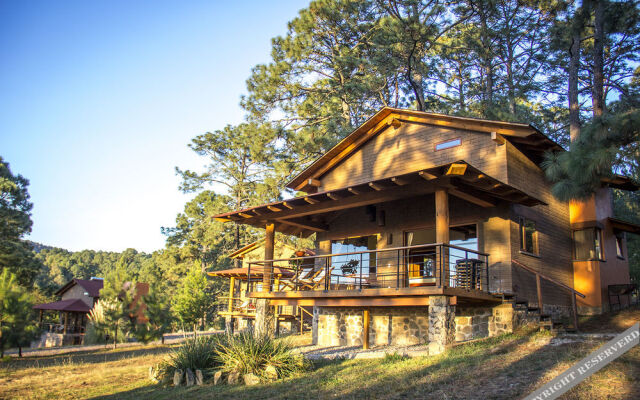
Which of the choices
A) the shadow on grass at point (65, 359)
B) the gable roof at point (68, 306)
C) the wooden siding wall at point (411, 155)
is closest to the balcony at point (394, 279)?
the wooden siding wall at point (411, 155)

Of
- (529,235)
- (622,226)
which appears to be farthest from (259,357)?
(622,226)

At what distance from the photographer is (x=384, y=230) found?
13.9 m

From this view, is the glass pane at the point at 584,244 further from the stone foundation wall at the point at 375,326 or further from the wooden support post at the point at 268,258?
the wooden support post at the point at 268,258

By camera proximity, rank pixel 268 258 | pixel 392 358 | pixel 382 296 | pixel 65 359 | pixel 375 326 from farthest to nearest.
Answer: pixel 65 359 < pixel 268 258 < pixel 375 326 < pixel 382 296 < pixel 392 358

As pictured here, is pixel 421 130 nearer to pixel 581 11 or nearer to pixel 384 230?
pixel 384 230

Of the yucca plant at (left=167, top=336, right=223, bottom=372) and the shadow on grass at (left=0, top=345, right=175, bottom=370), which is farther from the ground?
the yucca plant at (left=167, top=336, right=223, bottom=372)

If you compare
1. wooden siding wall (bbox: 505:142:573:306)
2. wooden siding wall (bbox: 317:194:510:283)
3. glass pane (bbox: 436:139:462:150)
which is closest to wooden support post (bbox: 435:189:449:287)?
wooden siding wall (bbox: 317:194:510:283)

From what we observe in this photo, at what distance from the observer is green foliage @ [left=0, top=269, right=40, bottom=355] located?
17203 millimetres

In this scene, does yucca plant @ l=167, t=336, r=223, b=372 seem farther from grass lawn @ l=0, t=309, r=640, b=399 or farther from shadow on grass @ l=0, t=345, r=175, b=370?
shadow on grass @ l=0, t=345, r=175, b=370

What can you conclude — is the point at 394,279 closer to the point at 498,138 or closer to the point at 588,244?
the point at 498,138

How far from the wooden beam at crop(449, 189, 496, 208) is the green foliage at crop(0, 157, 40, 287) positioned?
2567cm

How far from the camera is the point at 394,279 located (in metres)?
13.4

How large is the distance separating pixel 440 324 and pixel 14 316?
52.0ft

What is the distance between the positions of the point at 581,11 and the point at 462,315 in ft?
25.8
